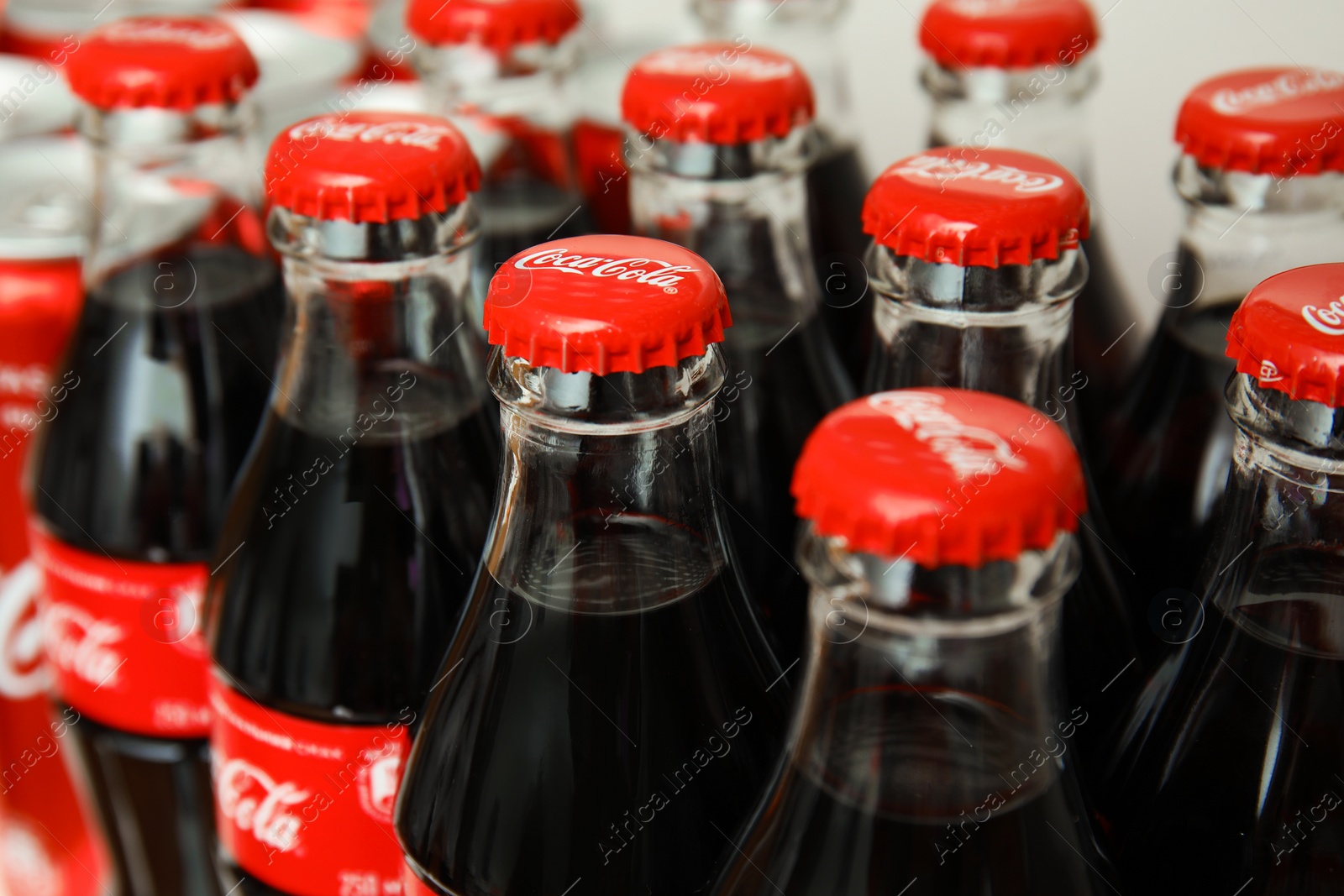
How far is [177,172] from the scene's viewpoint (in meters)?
0.93

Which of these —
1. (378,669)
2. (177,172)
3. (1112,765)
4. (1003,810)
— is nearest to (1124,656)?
(1112,765)

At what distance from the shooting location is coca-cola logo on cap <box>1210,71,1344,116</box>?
0.69 meters

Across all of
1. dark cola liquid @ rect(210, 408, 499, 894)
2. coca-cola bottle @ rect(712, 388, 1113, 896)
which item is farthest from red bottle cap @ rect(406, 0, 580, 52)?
coca-cola bottle @ rect(712, 388, 1113, 896)

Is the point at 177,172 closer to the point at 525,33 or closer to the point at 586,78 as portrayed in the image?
the point at 525,33

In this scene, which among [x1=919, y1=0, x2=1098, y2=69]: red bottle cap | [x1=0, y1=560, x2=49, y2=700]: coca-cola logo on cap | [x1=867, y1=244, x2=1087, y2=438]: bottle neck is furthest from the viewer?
[x1=0, y1=560, x2=49, y2=700]: coca-cola logo on cap

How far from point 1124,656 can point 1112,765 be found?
9cm

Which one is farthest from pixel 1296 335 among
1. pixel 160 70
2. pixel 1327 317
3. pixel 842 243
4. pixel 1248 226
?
pixel 160 70

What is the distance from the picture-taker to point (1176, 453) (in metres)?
0.81

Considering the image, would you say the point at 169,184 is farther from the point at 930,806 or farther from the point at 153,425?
the point at 930,806

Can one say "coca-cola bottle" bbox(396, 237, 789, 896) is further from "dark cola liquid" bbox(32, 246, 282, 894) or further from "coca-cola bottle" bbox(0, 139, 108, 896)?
"coca-cola bottle" bbox(0, 139, 108, 896)

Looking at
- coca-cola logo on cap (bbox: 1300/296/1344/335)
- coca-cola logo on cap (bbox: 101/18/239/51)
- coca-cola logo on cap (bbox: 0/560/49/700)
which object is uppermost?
coca-cola logo on cap (bbox: 101/18/239/51)

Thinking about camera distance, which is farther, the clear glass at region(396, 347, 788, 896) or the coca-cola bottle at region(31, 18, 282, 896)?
the coca-cola bottle at region(31, 18, 282, 896)

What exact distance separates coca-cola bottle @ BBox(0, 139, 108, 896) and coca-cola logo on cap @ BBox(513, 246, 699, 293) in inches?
22.5

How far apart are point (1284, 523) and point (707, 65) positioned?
0.45 meters
